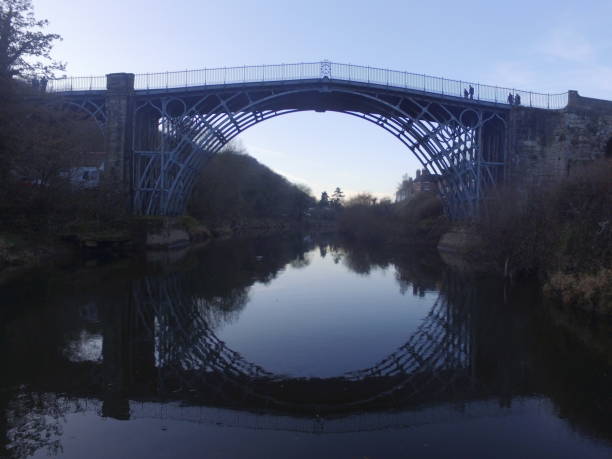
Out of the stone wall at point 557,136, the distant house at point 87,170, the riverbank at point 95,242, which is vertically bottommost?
the riverbank at point 95,242

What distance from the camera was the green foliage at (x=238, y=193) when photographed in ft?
173

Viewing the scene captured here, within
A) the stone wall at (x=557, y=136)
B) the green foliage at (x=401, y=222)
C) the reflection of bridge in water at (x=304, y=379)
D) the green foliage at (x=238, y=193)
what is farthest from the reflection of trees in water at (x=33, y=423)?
the green foliage at (x=238, y=193)

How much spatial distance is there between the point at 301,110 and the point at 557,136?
17454 millimetres

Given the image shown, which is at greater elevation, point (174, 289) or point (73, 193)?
point (73, 193)

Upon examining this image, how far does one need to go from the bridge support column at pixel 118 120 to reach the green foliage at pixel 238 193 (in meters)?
17.3

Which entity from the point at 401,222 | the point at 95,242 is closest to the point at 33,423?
the point at 95,242

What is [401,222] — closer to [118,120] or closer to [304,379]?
[118,120]

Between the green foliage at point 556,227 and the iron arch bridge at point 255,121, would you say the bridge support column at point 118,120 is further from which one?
the green foliage at point 556,227

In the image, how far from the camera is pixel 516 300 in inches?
582

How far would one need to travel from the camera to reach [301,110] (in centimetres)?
3553

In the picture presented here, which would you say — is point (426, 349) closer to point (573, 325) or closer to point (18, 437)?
point (573, 325)

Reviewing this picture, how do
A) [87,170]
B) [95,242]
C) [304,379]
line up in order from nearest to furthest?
1. [304,379]
2. [95,242]
3. [87,170]

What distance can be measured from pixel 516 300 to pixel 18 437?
1329 cm

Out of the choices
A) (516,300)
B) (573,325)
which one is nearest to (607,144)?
(516,300)
